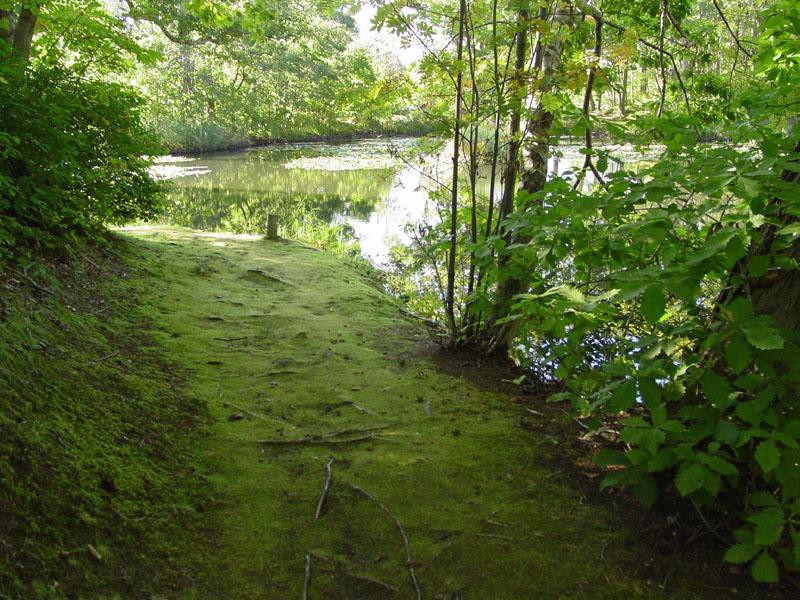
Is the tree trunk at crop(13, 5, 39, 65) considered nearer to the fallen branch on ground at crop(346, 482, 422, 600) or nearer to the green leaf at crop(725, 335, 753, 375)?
the fallen branch on ground at crop(346, 482, 422, 600)

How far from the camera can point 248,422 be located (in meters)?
2.73

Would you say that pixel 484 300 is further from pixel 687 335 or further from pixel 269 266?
pixel 269 266

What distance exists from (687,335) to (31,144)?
3671 millimetres

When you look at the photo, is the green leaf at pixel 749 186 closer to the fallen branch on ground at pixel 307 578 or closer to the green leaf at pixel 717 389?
the green leaf at pixel 717 389

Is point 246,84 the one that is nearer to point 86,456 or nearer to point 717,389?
point 86,456

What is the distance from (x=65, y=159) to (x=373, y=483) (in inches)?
117

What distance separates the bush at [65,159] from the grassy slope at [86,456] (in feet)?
1.71

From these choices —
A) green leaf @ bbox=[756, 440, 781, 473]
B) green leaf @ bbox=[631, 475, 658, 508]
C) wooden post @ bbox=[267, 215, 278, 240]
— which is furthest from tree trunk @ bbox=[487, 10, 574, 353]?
wooden post @ bbox=[267, 215, 278, 240]

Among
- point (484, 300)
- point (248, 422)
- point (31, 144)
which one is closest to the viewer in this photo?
point (248, 422)

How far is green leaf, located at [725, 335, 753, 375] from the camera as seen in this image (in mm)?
1459

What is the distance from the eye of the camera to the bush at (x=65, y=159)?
3.19 meters

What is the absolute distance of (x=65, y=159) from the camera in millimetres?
3512

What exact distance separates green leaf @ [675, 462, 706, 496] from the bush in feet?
9.79

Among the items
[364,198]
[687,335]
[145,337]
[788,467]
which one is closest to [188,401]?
[145,337]
